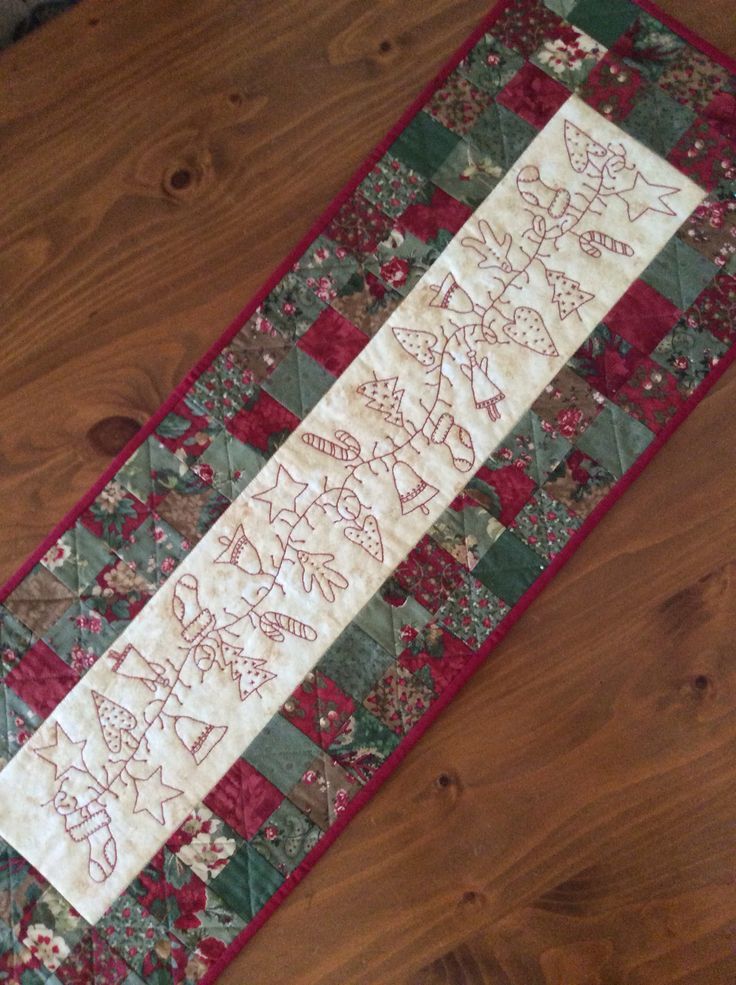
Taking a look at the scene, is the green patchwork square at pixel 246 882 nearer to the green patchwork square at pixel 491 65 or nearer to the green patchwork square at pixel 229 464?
the green patchwork square at pixel 229 464

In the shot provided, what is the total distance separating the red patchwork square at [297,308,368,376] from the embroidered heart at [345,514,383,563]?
0.20 m

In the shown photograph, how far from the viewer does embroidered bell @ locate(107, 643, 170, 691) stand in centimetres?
113

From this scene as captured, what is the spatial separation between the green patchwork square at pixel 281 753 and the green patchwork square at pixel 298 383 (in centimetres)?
40

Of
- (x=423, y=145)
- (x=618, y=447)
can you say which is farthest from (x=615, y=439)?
(x=423, y=145)

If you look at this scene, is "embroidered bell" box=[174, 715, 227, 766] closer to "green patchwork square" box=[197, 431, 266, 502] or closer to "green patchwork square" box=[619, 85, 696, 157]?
"green patchwork square" box=[197, 431, 266, 502]

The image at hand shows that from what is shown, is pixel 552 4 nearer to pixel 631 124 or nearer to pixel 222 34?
pixel 631 124

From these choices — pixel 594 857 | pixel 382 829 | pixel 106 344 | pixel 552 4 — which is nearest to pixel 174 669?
pixel 382 829

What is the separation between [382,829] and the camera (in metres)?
1.12

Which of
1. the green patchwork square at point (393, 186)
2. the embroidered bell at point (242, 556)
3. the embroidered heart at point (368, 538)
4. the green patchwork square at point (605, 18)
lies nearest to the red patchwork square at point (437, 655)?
the embroidered heart at point (368, 538)

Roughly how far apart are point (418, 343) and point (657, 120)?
44 centimetres

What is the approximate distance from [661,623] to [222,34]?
970 millimetres

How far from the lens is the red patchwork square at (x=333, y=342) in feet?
3.89

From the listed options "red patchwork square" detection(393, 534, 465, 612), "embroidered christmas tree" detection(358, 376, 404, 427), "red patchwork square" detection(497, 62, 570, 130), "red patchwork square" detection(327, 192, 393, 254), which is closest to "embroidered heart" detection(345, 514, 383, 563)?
"red patchwork square" detection(393, 534, 465, 612)

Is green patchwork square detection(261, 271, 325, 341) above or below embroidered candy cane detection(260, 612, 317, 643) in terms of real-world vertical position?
above
